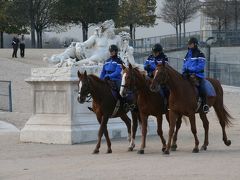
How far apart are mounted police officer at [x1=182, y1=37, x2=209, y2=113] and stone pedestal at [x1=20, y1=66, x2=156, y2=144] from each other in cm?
361

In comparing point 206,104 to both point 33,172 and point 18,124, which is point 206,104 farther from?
point 18,124

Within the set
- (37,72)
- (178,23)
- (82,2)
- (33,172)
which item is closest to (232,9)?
(178,23)

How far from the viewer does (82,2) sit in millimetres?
68250

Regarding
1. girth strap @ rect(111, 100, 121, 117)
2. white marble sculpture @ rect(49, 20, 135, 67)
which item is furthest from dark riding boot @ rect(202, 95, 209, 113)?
white marble sculpture @ rect(49, 20, 135, 67)

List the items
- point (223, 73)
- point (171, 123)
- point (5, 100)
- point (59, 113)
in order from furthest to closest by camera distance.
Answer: point (223, 73) → point (5, 100) → point (59, 113) → point (171, 123)

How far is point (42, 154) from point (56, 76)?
2941 millimetres

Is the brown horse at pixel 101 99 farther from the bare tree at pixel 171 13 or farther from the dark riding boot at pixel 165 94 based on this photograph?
the bare tree at pixel 171 13

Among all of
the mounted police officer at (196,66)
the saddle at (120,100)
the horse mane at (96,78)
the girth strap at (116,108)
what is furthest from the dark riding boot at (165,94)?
the horse mane at (96,78)

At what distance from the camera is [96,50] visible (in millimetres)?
19203

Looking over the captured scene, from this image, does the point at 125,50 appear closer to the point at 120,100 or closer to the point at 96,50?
the point at 96,50

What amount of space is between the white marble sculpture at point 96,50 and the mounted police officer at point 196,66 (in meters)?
3.84

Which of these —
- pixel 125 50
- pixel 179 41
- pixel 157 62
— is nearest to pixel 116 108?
pixel 157 62

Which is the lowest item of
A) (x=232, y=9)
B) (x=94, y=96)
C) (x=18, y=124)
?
(x=18, y=124)

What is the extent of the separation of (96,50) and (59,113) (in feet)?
6.88
